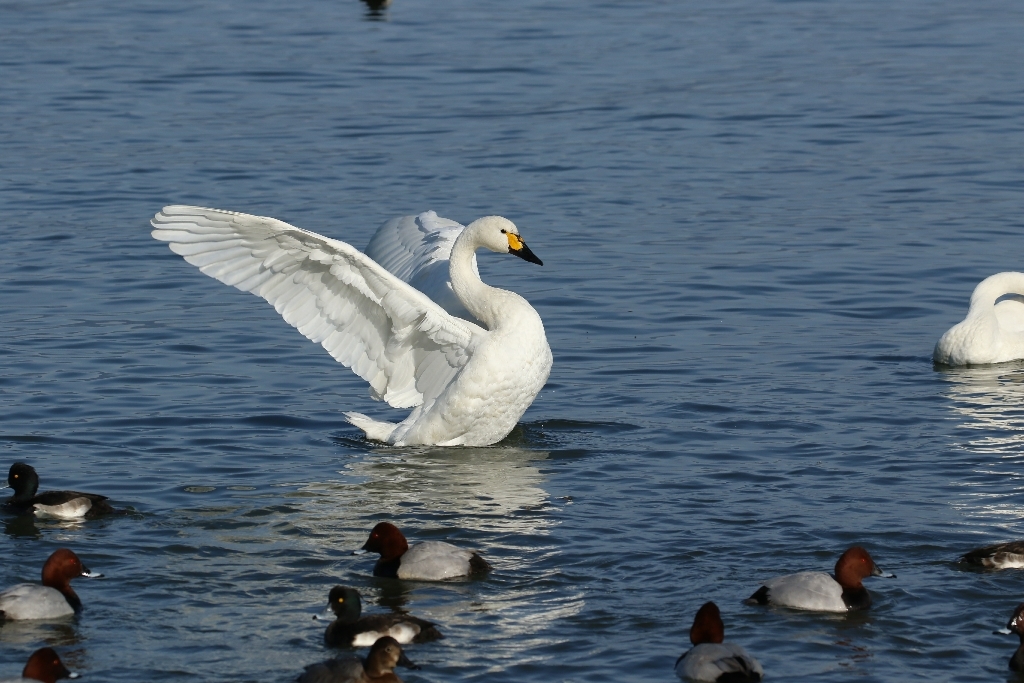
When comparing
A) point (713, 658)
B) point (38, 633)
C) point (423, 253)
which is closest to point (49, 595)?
point (38, 633)

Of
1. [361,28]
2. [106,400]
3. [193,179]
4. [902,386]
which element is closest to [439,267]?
[106,400]

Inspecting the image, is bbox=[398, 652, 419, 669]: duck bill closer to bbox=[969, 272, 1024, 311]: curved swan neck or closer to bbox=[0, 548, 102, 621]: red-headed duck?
bbox=[0, 548, 102, 621]: red-headed duck

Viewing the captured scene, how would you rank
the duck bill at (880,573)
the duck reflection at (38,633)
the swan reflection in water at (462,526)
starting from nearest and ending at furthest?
the duck reflection at (38,633) < the swan reflection in water at (462,526) < the duck bill at (880,573)

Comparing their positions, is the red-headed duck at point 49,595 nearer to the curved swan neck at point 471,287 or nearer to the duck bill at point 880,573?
the curved swan neck at point 471,287

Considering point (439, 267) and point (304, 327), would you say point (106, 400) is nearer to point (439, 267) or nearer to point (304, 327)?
point (304, 327)

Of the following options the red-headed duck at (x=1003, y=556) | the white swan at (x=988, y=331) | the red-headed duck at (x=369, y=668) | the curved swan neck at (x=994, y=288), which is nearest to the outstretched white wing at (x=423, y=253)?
the white swan at (x=988, y=331)

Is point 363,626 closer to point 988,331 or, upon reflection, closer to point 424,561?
point 424,561

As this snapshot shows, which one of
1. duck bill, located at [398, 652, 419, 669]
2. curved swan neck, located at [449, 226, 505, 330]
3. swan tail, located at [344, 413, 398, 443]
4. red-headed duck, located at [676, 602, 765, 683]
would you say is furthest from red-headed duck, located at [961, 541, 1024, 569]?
swan tail, located at [344, 413, 398, 443]

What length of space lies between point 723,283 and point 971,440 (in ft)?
14.2

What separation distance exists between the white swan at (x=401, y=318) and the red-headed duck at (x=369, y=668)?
390cm

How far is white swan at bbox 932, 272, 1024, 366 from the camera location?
13.1 meters

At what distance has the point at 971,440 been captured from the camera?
11.3m

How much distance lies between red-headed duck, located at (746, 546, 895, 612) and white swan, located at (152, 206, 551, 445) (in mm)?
3227

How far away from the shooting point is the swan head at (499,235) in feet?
37.9
